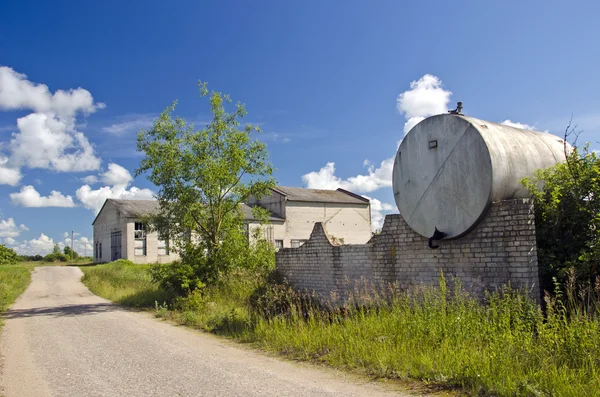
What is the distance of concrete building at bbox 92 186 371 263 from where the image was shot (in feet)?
118

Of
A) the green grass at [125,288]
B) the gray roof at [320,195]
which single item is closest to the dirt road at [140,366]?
the green grass at [125,288]

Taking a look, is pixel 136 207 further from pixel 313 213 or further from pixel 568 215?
pixel 568 215

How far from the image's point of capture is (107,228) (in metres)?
40.1

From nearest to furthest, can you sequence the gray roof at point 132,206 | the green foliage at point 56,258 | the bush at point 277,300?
the bush at point 277,300
the gray roof at point 132,206
the green foliage at point 56,258

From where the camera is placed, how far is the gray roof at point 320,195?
3828cm

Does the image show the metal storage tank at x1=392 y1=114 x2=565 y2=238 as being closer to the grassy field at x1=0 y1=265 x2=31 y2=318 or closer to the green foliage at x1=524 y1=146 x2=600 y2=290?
the green foliage at x1=524 y1=146 x2=600 y2=290

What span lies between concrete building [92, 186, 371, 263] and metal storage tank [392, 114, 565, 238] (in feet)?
82.4

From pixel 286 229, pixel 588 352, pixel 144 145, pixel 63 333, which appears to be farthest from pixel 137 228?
pixel 588 352

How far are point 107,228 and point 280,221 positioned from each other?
15.2 metres

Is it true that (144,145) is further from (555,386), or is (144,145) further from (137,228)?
(137,228)

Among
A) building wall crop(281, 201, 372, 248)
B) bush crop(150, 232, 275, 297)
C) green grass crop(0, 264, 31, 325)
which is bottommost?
green grass crop(0, 264, 31, 325)

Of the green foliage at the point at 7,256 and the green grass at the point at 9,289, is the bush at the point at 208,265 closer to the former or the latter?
the green grass at the point at 9,289

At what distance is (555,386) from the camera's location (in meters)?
4.72

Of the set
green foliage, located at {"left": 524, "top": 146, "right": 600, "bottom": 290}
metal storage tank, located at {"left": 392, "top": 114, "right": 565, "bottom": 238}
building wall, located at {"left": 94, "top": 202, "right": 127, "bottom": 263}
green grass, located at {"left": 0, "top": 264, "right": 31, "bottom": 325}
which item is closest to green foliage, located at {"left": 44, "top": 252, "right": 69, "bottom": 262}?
building wall, located at {"left": 94, "top": 202, "right": 127, "bottom": 263}
